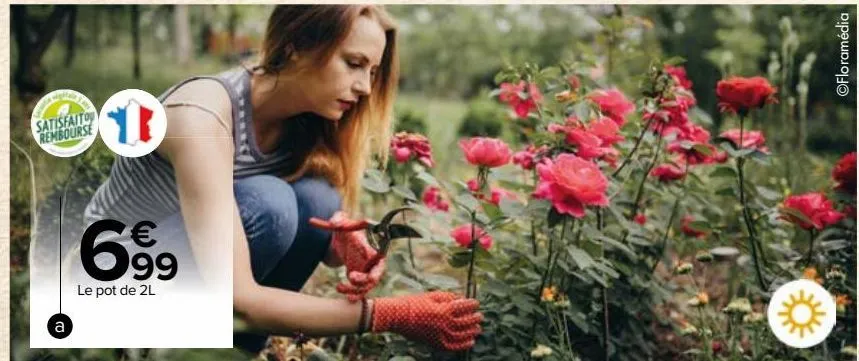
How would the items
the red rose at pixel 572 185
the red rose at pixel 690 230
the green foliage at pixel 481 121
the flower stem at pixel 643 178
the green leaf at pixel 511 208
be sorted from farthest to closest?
the green foliage at pixel 481 121, the red rose at pixel 690 230, the flower stem at pixel 643 178, the green leaf at pixel 511 208, the red rose at pixel 572 185

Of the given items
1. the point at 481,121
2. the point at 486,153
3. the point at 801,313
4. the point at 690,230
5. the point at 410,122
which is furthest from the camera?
the point at 481,121

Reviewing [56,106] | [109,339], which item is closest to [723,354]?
[109,339]

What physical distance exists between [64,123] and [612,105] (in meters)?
0.97

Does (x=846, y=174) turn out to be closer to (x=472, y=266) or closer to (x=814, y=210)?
(x=814, y=210)

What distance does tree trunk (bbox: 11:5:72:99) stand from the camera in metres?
1.78

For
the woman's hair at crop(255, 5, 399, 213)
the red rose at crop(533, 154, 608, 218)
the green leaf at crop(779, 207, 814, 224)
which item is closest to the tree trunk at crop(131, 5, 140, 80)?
the woman's hair at crop(255, 5, 399, 213)

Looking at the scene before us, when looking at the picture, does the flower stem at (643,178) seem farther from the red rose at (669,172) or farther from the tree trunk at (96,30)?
the tree trunk at (96,30)

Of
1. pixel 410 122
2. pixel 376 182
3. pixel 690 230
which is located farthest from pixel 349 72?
pixel 690 230

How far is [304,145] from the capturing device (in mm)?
1805

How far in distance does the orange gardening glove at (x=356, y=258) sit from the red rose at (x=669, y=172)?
1.75 feet

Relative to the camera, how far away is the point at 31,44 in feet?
5.84

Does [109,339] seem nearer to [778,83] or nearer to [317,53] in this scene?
[317,53]

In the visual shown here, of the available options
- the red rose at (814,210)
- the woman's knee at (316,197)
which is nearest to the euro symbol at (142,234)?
the woman's knee at (316,197)

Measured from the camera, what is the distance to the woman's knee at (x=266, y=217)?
1708 mm
